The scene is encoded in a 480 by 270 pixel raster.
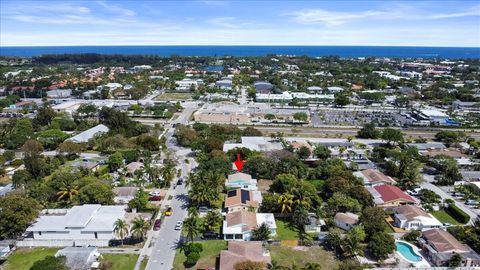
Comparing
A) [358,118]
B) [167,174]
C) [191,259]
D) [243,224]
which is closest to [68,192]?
[167,174]

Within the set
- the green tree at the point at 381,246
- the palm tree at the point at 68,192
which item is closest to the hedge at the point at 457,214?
the green tree at the point at 381,246

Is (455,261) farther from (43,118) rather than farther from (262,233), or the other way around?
(43,118)

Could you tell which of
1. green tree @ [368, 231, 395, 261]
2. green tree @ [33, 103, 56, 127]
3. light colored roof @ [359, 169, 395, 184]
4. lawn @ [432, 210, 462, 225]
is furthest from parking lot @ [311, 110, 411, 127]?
green tree @ [33, 103, 56, 127]

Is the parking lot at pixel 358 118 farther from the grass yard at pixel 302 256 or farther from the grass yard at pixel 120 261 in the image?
the grass yard at pixel 120 261

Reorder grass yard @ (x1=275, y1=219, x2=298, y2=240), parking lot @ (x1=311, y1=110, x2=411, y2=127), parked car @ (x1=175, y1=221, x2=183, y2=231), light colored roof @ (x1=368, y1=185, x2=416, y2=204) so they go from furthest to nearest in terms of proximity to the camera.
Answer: parking lot @ (x1=311, y1=110, x2=411, y2=127) → light colored roof @ (x1=368, y1=185, x2=416, y2=204) → parked car @ (x1=175, y1=221, x2=183, y2=231) → grass yard @ (x1=275, y1=219, x2=298, y2=240)

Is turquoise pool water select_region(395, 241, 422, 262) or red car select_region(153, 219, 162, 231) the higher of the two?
red car select_region(153, 219, 162, 231)

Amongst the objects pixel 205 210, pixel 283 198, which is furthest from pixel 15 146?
pixel 283 198

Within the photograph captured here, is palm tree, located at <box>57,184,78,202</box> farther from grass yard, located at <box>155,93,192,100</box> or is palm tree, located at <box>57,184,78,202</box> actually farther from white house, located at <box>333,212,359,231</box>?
grass yard, located at <box>155,93,192,100</box>
